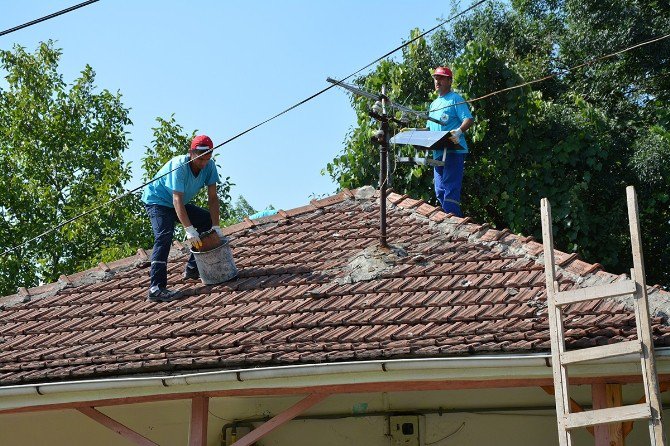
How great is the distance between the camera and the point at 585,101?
60.2 ft

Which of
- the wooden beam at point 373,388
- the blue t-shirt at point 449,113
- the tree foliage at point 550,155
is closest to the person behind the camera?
the wooden beam at point 373,388

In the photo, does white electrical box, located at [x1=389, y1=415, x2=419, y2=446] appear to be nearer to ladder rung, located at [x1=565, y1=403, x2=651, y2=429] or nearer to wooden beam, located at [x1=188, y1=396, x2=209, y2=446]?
wooden beam, located at [x1=188, y1=396, x2=209, y2=446]

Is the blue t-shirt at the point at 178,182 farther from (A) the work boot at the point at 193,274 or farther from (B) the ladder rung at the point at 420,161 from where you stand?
(B) the ladder rung at the point at 420,161

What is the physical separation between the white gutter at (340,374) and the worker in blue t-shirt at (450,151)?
3659 millimetres

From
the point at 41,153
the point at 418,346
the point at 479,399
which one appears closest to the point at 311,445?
the point at 479,399

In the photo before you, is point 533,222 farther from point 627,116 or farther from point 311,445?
point 311,445

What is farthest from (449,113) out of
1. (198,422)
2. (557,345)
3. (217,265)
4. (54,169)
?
(54,169)

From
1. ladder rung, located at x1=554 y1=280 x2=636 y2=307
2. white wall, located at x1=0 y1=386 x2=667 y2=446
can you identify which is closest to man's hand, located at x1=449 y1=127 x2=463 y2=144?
white wall, located at x1=0 y1=386 x2=667 y2=446

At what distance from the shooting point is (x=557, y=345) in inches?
263

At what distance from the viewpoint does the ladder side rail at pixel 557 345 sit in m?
6.54

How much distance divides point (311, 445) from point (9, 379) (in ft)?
7.98

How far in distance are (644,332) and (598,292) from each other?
13.9 inches

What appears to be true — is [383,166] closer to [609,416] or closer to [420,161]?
[420,161]

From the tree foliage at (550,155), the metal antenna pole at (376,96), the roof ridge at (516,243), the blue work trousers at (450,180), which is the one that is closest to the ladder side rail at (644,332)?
the roof ridge at (516,243)
